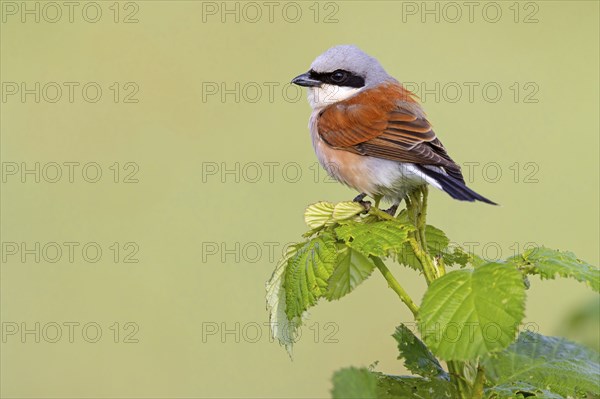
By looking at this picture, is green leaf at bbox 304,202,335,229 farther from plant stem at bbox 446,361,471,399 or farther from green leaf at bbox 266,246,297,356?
plant stem at bbox 446,361,471,399

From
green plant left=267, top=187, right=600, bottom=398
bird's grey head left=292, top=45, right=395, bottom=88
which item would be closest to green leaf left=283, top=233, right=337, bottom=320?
green plant left=267, top=187, right=600, bottom=398

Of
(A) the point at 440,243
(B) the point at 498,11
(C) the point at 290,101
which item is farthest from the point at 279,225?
(A) the point at 440,243

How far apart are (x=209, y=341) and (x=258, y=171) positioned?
3.95 ft

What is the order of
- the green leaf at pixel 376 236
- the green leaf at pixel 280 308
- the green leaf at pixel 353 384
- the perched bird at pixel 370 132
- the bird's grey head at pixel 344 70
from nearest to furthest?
the green leaf at pixel 353 384
the green leaf at pixel 376 236
the green leaf at pixel 280 308
the perched bird at pixel 370 132
the bird's grey head at pixel 344 70

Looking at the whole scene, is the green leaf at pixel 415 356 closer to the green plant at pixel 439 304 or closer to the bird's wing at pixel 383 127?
the green plant at pixel 439 304

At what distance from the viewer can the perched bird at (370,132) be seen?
8.76 ft

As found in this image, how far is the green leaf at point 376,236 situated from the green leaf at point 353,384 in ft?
1.09

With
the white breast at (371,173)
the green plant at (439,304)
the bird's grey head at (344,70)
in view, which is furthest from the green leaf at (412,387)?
the bird's grey head at (344,70)

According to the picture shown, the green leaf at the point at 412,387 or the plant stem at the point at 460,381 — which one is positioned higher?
the plant stem at the point at 460,381

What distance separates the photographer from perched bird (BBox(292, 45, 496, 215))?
2670 millimetres

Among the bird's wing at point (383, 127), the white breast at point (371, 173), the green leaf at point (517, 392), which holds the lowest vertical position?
the green leaf at point (517, 392)

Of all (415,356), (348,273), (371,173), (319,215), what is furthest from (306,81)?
(415,356)

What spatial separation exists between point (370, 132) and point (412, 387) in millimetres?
1619

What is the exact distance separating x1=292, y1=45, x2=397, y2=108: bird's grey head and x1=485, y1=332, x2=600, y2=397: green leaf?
6.20ft
